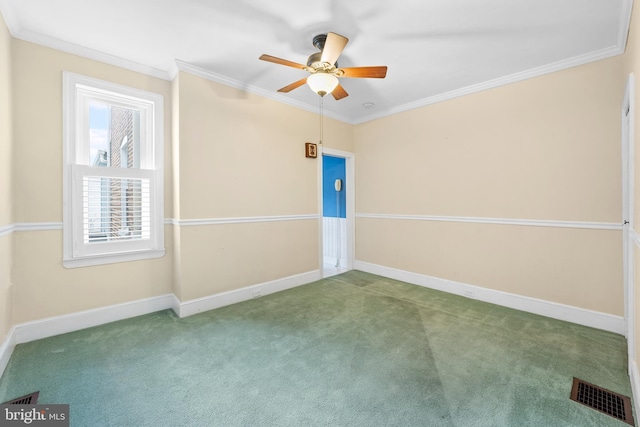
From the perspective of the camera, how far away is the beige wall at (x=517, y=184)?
8.80ft

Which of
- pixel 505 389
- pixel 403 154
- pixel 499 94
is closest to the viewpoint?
pixel 505 389

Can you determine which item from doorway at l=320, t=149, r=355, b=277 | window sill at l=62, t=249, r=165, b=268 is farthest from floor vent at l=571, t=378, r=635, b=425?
window sill at l=62, t=249, r=165, b=268

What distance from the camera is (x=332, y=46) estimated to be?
7.11 ft

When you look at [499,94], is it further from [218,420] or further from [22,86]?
[22,86]

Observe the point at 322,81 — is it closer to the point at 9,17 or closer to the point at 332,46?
the point at 332,46

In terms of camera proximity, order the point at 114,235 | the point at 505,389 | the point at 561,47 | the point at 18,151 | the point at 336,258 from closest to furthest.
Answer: the point at 505,389 → the point at 18,151 → the point at 561,47 → the point at 114,235 → the point at 336,258

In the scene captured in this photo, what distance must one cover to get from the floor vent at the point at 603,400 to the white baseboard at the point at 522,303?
119 centimetres

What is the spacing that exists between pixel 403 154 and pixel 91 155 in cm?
392

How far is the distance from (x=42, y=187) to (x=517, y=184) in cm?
488

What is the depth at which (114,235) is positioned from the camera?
2.89m

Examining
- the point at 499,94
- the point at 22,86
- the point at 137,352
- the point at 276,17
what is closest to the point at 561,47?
the point at 499,94

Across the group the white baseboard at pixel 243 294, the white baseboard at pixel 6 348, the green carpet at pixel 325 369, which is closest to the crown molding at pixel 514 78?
the green carpet at pixel 325 369

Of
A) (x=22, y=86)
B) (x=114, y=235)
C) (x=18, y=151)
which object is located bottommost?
(x=114, y=235)

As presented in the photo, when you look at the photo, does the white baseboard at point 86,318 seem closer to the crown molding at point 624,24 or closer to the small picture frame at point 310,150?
the small picture frame at point 310,150
